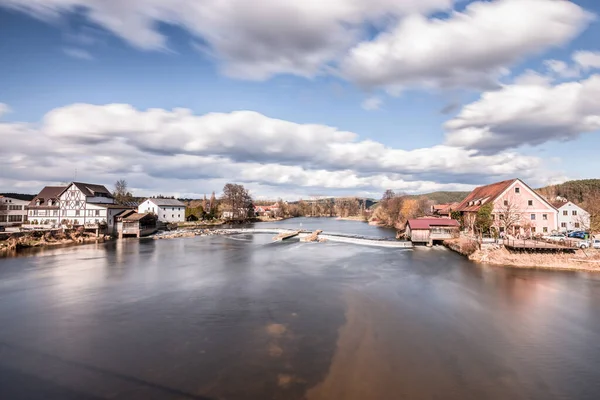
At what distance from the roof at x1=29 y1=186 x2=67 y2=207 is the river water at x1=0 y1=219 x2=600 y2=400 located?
29.4m

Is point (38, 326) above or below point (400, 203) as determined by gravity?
below

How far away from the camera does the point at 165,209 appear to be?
205 ft

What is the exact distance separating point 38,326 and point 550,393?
18394 mm

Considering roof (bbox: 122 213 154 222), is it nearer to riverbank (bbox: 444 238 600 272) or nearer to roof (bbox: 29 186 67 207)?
roof (bbox: 29 186 67 207)

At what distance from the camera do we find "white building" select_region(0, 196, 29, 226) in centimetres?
4853

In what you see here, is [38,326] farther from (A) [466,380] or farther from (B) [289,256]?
(B) [289,256]

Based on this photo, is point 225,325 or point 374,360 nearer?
point 374,360

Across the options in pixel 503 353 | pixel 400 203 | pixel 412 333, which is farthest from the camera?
pixel 400 203

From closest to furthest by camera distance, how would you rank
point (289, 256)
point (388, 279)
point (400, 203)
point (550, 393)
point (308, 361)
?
1. point (550, 393)
2. point (308, 361)
3. point (388, 279)
4. point (289, 256)
5. point (400, 203)

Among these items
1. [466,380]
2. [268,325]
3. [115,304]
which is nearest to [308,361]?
[268,325]

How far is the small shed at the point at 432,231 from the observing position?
1455 inches

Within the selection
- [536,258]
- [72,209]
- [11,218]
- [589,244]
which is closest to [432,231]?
[536,258]

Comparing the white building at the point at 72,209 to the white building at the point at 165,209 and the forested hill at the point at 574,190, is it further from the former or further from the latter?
the forested hill at the point at 574,190

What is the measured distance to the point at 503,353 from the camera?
11.2 metres
